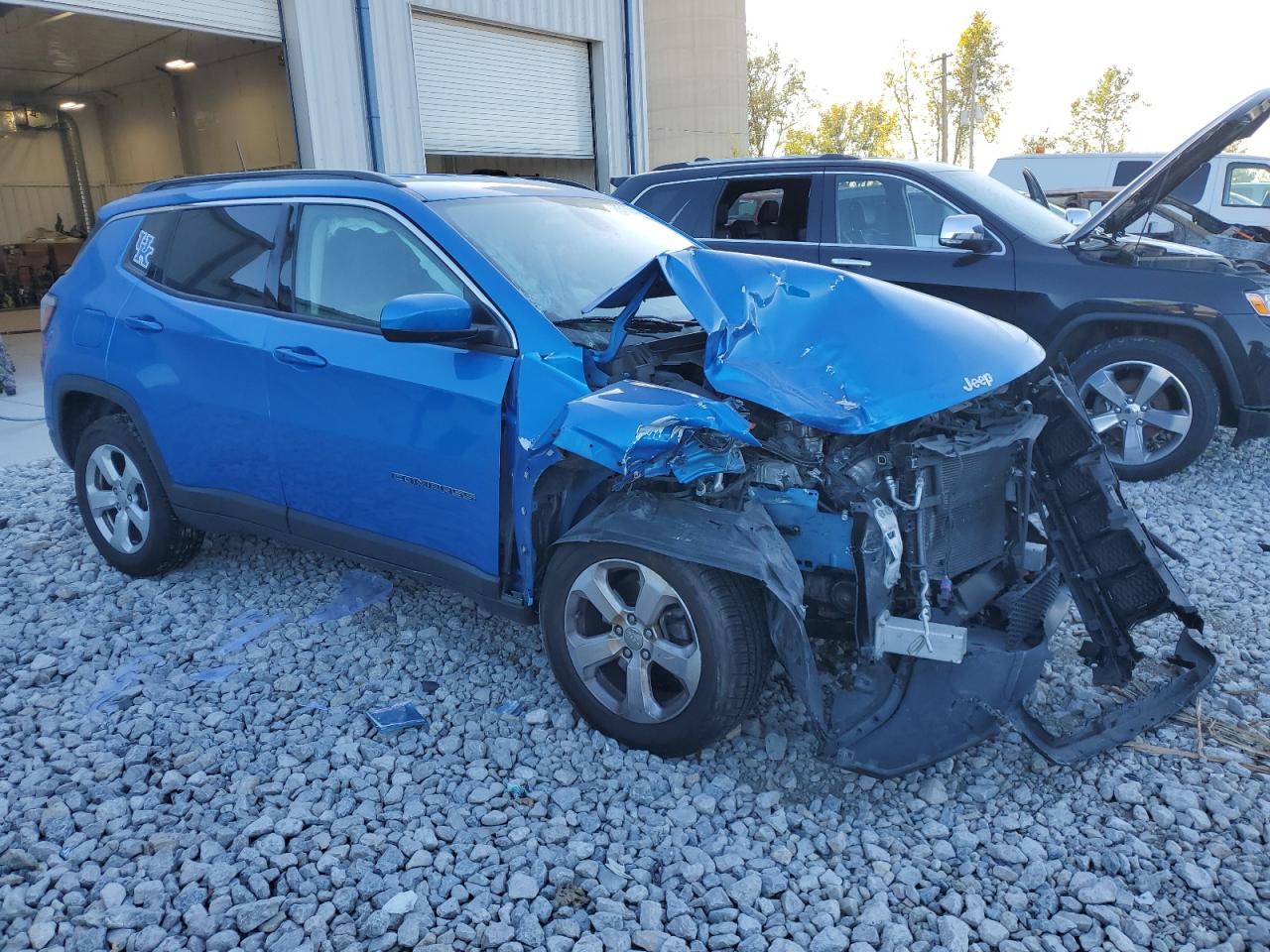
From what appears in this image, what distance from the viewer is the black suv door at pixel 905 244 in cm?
600

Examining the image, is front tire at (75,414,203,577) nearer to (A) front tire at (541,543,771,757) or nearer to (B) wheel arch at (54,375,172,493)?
(B) wheel arch at (54,375,172,493)

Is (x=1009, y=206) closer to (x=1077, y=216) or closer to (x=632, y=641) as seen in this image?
(x=1077, y=216)

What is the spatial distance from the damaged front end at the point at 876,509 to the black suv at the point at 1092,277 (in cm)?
266

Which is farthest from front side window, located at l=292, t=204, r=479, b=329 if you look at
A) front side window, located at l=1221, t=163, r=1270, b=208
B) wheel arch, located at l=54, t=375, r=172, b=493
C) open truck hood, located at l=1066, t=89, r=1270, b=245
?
front side window, located at l=1221, t=163, r=1270, b=208

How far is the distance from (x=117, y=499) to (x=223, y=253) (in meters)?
1.41

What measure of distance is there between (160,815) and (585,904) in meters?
1.37

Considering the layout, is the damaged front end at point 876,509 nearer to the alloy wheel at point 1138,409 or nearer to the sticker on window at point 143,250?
the sticker on window at point 143,250

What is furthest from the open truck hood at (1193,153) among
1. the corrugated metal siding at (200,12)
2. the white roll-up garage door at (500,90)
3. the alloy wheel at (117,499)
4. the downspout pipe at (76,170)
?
the downspout pipe at (76,170)

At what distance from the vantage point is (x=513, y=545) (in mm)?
3262

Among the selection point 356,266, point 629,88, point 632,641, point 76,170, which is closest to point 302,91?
point 629,88

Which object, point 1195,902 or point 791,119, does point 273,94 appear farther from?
point 791,119

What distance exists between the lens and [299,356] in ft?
11.9

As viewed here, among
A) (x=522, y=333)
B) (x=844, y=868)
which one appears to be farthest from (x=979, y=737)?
(x=522, y=333)

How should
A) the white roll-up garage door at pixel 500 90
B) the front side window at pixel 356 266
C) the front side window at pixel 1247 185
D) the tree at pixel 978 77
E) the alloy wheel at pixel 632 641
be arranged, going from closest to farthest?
the alloy wheel at pixel 632 641 → the front side window at pixel 356 266 → the white roll-up garage door at pixel 500 90 → the front side window at pixel 1247 185 → the tree at pixel 978 77
